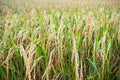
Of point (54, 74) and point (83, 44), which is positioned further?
point (83, 44)

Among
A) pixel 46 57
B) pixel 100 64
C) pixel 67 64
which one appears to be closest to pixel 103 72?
pixel 100 64

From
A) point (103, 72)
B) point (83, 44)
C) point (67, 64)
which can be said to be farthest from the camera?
point (83, 44)

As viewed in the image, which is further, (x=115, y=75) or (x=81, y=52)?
(x=81, y=52)

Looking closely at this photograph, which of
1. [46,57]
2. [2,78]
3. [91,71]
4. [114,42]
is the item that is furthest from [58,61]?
[114,42]

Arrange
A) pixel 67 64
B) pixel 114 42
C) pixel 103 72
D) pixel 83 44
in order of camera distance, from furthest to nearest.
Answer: pixel 114 42 → pixel 83 44 → pixel 67 64 → pixel 103 72

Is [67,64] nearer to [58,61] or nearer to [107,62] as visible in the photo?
[58,61]

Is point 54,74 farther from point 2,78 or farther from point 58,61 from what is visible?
point 2,78

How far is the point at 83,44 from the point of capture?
83.4 inches

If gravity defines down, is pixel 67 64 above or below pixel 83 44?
below

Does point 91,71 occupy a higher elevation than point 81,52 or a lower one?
lower

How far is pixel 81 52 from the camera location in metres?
2.04

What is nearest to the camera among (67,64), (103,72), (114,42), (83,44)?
(103,72)

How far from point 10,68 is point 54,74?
0.35m

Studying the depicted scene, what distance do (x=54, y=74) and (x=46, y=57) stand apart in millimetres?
146
